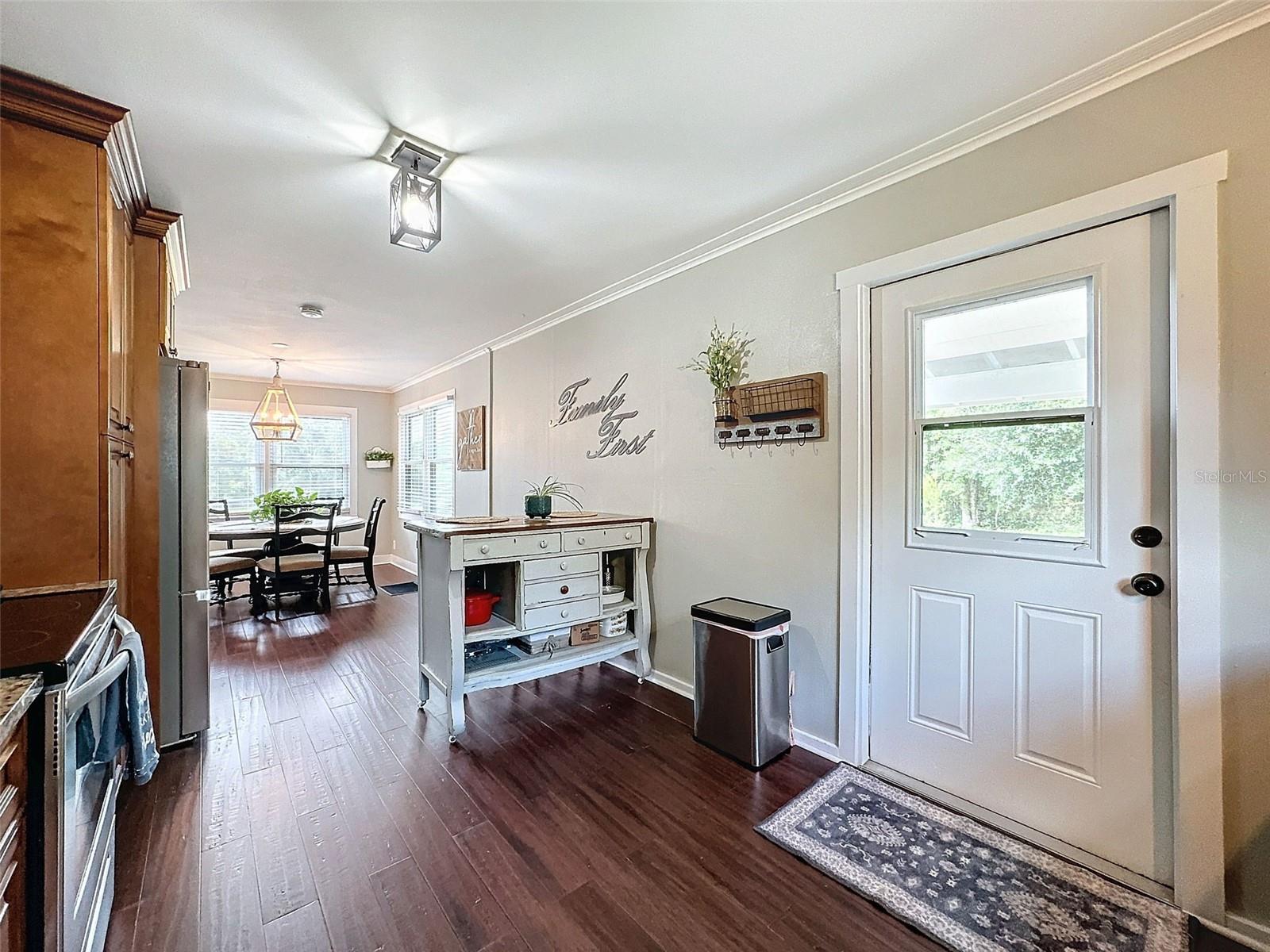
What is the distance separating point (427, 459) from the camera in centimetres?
648

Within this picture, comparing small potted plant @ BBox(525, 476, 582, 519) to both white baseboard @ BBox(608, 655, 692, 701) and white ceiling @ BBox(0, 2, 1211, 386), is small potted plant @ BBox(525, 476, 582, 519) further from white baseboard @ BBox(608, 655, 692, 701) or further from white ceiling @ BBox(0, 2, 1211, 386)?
white ceiling @ BBox(0, 2, 1211, 386)

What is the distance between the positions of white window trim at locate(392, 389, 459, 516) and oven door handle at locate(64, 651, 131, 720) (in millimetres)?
4446

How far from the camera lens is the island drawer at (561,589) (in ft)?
8.77

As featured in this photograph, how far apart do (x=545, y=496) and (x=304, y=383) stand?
542cm

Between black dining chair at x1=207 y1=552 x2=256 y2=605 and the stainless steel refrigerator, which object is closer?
the stainless steel refrigerator

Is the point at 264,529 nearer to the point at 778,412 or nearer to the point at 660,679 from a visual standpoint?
the point at 660,679

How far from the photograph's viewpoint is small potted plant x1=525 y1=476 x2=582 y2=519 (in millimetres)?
2986

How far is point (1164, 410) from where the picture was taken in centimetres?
157

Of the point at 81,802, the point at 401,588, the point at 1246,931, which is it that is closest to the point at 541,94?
the point at 81,802

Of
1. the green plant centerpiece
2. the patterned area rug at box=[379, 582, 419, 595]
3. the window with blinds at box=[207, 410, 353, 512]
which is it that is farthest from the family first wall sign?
the window with blinds at box=[207, 410, 353, 512]

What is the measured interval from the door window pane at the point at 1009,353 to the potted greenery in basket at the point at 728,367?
2.70ft

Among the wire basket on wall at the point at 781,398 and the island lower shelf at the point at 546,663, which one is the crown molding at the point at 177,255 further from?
the wire basket on wall at the point at 781,398

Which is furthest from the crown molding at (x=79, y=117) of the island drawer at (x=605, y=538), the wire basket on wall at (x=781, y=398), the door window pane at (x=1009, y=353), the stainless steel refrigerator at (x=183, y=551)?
the door window pane at (x=1009, y=353)

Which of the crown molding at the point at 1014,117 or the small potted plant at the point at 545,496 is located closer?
the crown molding at the point at 1014,117
